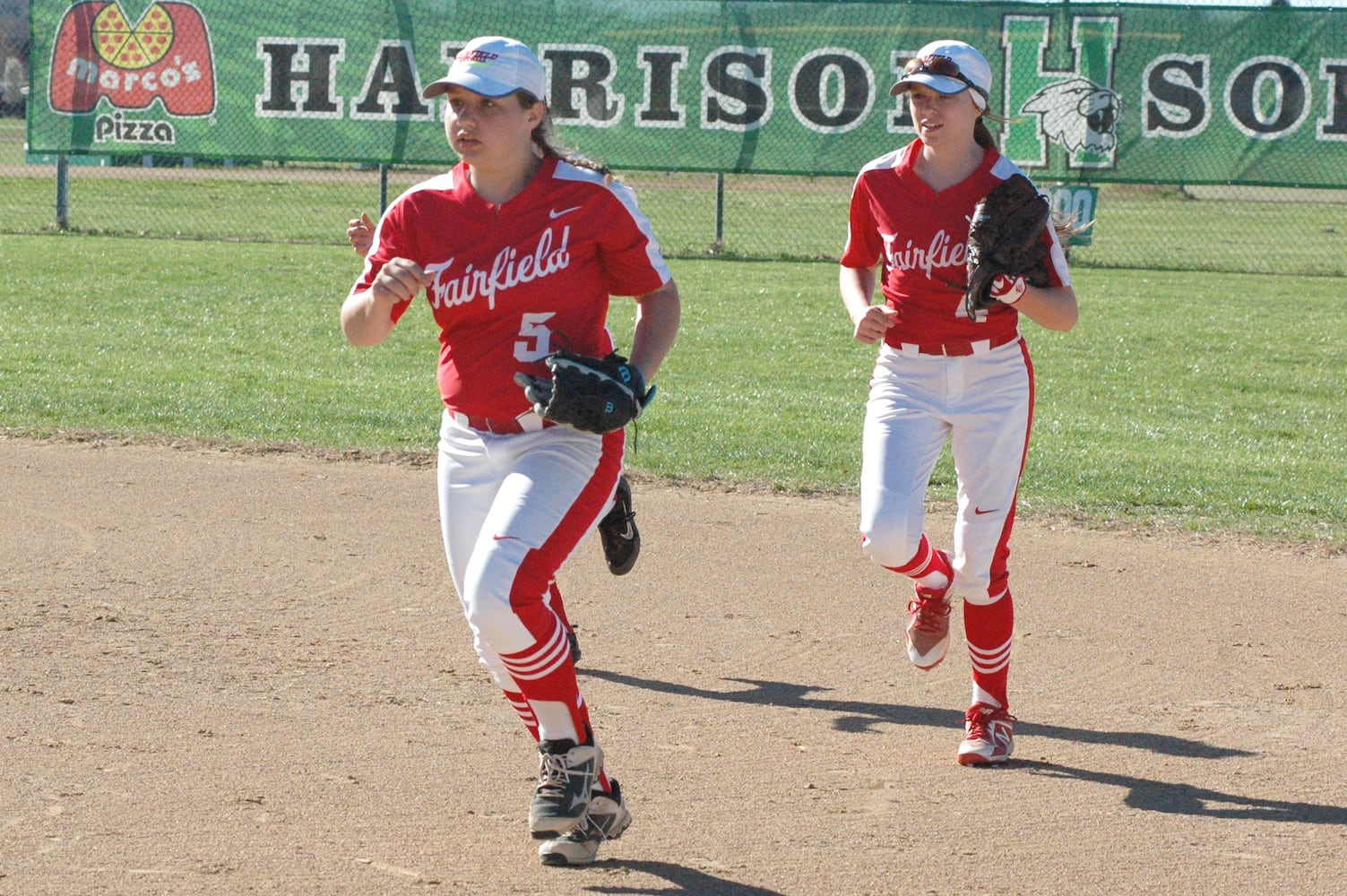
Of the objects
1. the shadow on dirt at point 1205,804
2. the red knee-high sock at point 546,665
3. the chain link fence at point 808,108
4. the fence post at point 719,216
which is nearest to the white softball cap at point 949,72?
the red knee-high sock at point 546,665

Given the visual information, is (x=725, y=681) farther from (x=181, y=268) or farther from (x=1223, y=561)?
(x=181, y=268)

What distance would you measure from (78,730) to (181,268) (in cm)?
1014

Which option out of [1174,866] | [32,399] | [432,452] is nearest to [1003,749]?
[1174,866]

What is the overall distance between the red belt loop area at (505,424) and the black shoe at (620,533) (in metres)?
0.51

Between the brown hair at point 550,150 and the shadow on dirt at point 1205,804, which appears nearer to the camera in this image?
the brown hair at point 550,150

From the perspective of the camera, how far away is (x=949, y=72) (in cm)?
423

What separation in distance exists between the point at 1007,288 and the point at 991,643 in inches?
41.7

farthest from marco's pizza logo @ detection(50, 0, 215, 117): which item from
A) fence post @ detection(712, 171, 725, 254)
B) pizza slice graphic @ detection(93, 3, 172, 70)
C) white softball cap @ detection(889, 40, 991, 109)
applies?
white softball cap @ detection(889, 40, 991, 109)

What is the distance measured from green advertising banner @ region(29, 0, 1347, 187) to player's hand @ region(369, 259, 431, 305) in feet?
36.4

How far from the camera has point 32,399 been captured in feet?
30.6

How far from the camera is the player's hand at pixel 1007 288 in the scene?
413 cm

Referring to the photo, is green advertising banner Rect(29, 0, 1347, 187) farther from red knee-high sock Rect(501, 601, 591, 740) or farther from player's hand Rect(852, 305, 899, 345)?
red knee-high sock Rect(501, 601, 591, 740)

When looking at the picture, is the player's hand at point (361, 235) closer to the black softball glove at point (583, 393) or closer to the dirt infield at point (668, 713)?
the black softball glove at point (583, 393)

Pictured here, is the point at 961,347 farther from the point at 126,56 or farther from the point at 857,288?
the point at 126,56
